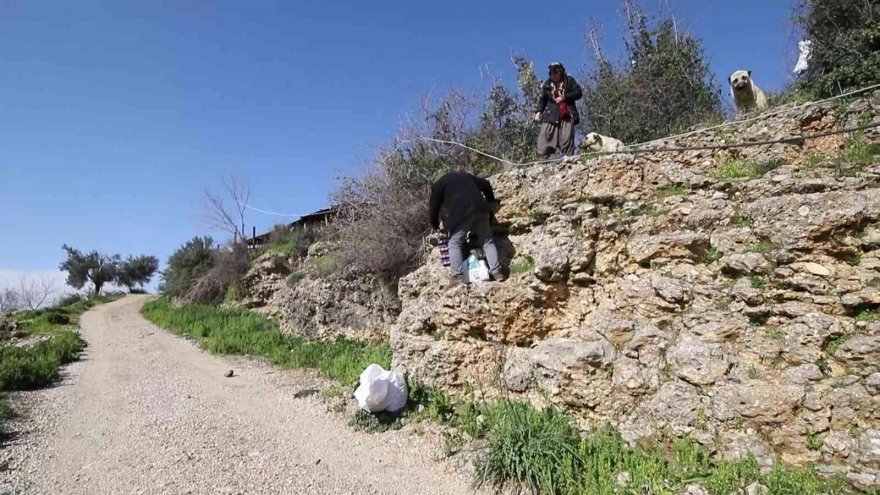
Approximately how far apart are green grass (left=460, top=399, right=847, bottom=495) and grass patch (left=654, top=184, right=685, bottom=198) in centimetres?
267

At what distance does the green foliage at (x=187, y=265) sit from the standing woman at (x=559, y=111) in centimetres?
1585

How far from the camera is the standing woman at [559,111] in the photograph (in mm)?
6883

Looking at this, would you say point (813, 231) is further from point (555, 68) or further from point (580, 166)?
point (555, 68)

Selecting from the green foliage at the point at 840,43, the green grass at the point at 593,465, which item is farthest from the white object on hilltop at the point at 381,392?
the green foliage at the point at 840,43

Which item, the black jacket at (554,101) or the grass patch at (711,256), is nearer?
the grass patch at (711,256)

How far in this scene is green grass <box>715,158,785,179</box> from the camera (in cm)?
473

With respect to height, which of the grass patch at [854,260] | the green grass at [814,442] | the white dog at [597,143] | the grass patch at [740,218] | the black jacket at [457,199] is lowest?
the green grass at [814,442]

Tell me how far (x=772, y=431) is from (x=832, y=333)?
91 cm

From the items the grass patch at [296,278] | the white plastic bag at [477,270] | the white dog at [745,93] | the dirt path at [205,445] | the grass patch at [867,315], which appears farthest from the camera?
the grass patch at [296,278]

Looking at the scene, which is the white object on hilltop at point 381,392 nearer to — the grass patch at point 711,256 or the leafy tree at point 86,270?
the grass patch at point 711,256

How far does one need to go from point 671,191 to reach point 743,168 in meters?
0.73

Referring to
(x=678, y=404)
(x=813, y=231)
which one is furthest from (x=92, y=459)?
(x=813, y=231)

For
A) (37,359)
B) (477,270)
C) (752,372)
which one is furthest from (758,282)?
(37,359)

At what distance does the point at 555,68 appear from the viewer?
684cm
